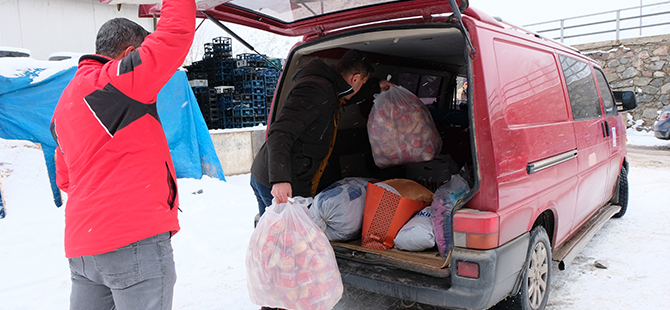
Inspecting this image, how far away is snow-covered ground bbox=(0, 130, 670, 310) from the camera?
322 centimetres

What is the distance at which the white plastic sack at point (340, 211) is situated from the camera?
3.02m

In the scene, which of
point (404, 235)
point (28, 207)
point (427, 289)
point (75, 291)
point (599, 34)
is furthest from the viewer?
point (599, 34)

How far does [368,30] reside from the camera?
8.88ft

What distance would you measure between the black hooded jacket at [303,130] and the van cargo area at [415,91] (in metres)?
0.36

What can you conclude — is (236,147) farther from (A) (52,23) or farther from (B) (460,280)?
(A) (52,23)

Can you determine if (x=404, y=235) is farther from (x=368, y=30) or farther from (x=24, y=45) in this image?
(x=24, y=45)

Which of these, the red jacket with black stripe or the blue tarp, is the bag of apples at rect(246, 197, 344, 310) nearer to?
the red jacket with black stripe

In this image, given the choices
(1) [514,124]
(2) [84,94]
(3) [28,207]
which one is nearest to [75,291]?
(2) [84,94]

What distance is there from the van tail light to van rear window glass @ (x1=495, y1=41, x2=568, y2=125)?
573 millimetres

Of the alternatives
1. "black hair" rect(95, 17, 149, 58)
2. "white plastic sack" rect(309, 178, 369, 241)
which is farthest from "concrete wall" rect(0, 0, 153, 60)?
"black hair" rect(95, 17, 149, 58)

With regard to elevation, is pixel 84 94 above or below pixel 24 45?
below

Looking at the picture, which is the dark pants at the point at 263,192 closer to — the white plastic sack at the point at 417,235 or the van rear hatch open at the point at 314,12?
the white plastic sack at the point at 417,235

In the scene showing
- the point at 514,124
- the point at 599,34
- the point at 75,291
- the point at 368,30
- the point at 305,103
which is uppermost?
the point at 599,34

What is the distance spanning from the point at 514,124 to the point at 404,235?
3.22 feet
